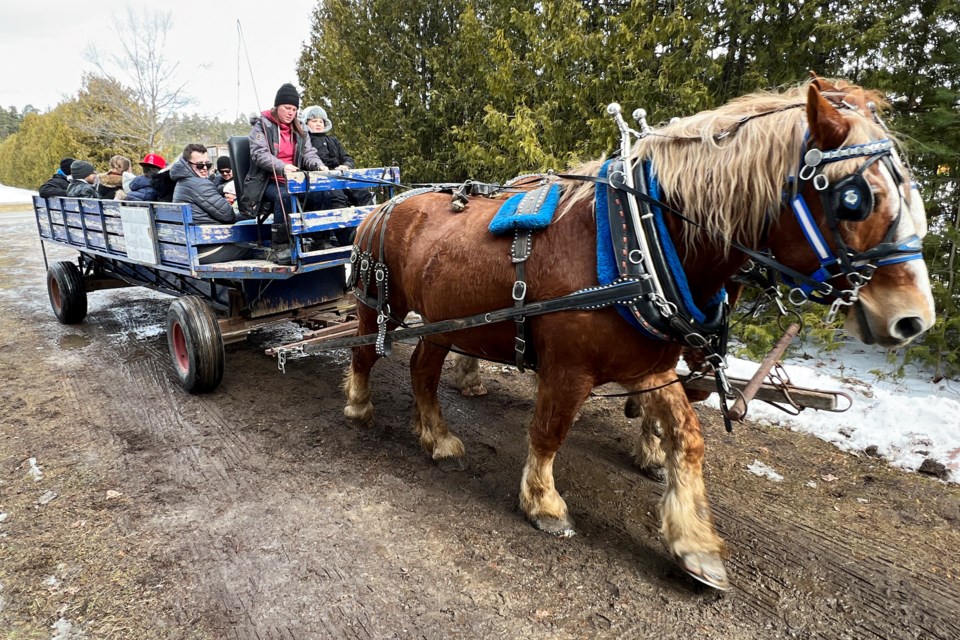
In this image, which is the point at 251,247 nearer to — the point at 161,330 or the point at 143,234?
the point at 143,234

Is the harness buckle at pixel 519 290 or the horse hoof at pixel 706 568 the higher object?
the harness buckle at pixel 519 290

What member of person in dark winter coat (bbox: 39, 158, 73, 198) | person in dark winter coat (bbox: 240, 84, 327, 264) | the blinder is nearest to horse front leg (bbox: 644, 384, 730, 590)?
the blinder

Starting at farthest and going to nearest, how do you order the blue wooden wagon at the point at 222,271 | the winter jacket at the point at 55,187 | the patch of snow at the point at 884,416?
1. the winter jacket at the point at 55,187
2. the blue wooden wagon at the point at 222,271
3. the patch of snow at the point at 884,416

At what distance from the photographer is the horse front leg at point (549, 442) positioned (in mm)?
2482

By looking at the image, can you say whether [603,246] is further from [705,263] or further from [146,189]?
[146,189]

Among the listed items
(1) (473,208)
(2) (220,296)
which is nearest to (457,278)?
(1) (473,208)

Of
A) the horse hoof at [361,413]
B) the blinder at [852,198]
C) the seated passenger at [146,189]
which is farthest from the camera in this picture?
the seated passenger at [146,189]

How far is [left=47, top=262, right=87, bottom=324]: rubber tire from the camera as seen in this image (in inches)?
258

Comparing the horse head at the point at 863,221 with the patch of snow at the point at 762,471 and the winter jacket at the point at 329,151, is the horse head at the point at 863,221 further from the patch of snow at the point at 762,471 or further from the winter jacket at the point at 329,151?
the winter jacket at the point at 329,151

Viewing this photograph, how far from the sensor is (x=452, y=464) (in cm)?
349

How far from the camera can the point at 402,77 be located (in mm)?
9172

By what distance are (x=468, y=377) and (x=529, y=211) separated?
2.33 m

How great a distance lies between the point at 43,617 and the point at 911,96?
6787 millimetres

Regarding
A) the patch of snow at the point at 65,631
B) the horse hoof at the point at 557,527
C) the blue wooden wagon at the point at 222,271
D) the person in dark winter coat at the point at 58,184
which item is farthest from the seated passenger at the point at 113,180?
the horse hoof at the point at 557,527
